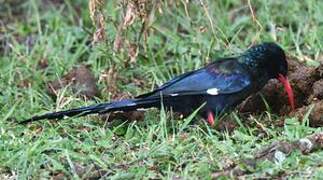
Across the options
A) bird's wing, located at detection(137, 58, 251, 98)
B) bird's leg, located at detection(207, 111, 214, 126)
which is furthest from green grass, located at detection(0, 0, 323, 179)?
bird's wing, located at detection(137, 58, 251, 98)

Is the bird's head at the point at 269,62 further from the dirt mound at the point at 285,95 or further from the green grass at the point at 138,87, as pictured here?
the green grass at the point at 138,87

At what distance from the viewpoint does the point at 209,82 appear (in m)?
5.67

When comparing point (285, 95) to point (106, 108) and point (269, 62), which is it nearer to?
point (269, 62)

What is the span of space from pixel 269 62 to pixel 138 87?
1.21m

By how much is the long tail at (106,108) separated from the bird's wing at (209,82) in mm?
55

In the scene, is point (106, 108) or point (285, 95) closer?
point (106, 108)

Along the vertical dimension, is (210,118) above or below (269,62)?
below

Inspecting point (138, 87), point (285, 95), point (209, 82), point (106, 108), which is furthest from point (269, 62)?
point (138, 87)

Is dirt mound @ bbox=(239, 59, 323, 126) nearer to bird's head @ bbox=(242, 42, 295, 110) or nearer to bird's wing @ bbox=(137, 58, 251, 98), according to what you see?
bird's head @ bbox=(242, 42, 295, 110)

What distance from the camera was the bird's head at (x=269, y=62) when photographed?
18.8 ft

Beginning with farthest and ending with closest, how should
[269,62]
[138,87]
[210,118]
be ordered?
1. [138,87]
2. [269,62]
3. [210,118]

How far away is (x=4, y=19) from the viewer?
810cm

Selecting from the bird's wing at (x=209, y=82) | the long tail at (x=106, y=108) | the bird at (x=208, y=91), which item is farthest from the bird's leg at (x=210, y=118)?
the long tail at (x=106, y=108)

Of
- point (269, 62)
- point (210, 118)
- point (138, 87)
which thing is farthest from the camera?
point (138, 87)
